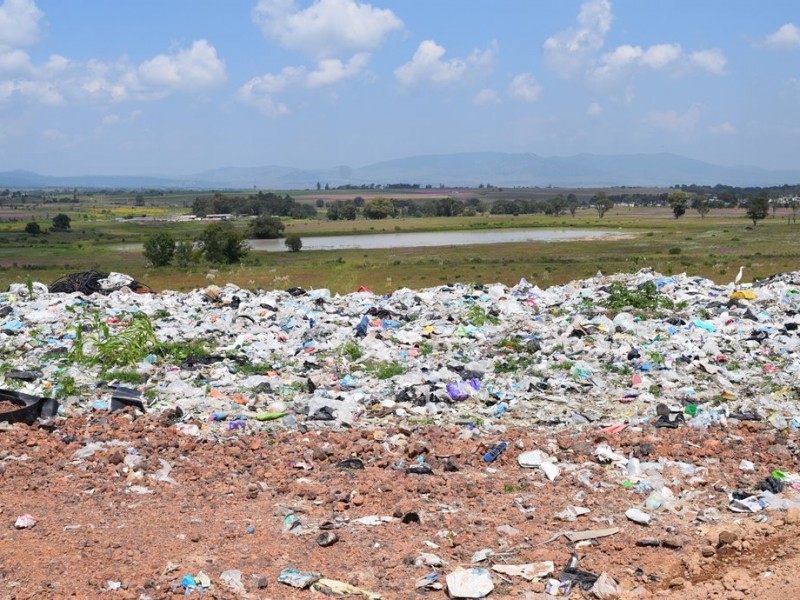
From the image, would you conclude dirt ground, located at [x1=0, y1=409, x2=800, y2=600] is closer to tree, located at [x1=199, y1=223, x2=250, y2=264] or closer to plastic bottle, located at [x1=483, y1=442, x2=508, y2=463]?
plastic bottle, located at [x1=483, y1=442, x2=508, y2=463]

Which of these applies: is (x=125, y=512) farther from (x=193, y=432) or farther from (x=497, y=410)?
(x=497, y=410)

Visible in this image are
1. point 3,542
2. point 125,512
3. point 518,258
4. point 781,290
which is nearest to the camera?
point 3,542

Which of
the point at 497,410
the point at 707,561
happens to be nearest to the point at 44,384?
the point at 497,410

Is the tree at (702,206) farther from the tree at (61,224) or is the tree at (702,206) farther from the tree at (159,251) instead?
the tree at (61,224)

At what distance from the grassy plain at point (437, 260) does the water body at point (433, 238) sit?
3499 millimetres

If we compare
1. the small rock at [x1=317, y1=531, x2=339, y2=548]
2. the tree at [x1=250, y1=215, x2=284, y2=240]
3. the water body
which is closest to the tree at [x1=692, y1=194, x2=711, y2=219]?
the water body

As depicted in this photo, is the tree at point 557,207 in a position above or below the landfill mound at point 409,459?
above

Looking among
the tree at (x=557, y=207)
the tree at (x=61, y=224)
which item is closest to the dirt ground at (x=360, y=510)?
the tree at (x=61, y=224)

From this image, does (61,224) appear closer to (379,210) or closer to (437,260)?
(379,210)

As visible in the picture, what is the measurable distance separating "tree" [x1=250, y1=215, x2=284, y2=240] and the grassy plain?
260 cm

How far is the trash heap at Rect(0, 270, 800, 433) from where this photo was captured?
24.0ft

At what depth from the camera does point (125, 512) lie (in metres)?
5.16

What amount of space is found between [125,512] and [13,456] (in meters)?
1.68

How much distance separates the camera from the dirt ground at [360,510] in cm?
423
